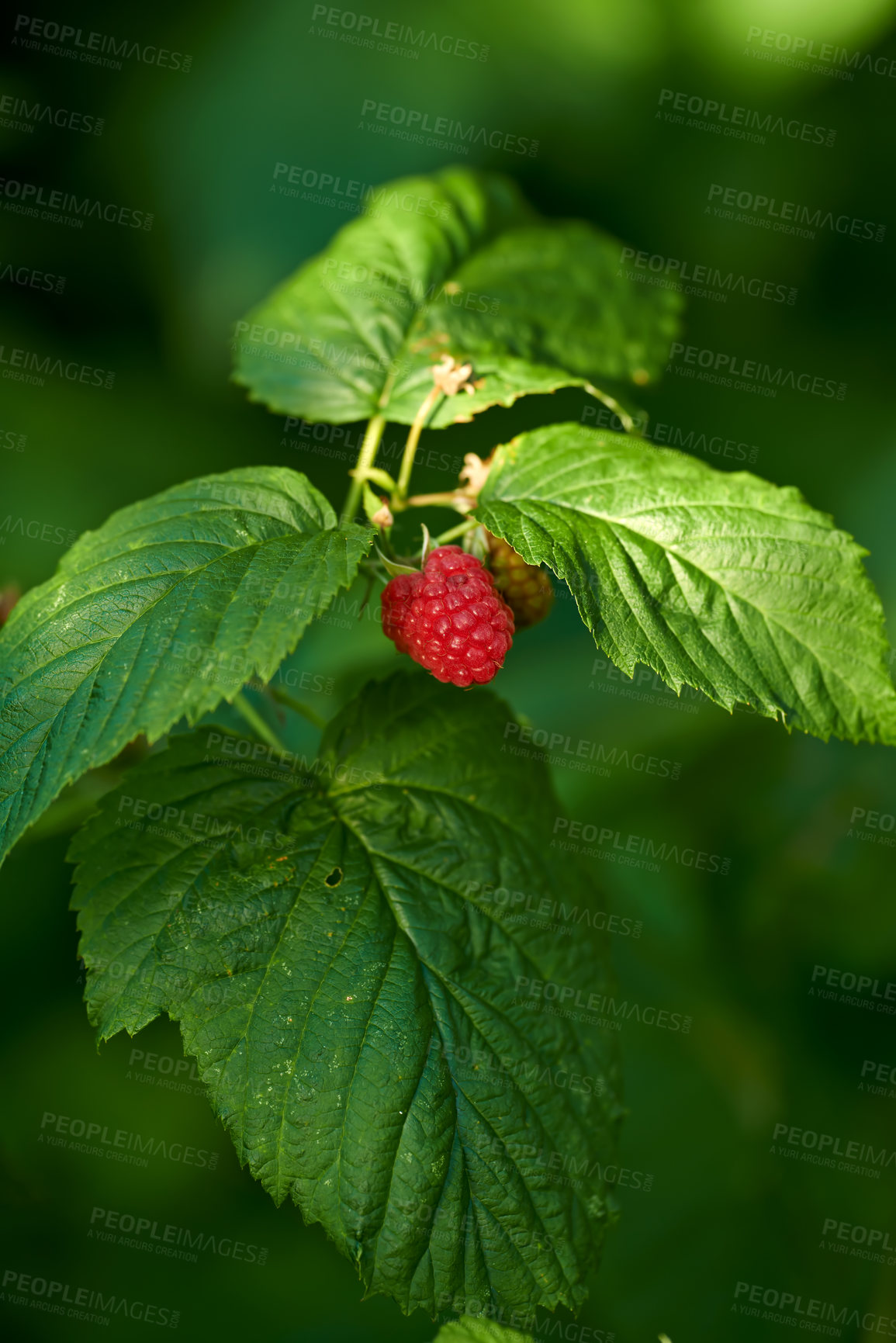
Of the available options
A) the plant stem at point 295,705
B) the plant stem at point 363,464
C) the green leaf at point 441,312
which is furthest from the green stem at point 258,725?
the green leaf at point 441,312

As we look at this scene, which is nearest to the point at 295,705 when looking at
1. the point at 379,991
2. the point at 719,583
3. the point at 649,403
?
the point at 379,991

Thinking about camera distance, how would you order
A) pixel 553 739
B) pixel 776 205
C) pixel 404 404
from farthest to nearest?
pixel 776 205
pixel 553 739
pixel 404 404

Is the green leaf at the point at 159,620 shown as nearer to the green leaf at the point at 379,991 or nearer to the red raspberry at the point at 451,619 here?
the red raspberry at the point at 451,619

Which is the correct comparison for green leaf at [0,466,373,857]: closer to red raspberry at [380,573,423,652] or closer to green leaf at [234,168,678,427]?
red raspberry at [380,573,423,652]

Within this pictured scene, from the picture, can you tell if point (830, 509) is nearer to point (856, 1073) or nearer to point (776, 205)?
point (776, 205)

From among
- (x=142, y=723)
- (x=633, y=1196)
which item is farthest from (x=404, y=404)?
(x=633, y=1196)

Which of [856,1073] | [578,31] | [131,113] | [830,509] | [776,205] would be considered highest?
[578,31]
